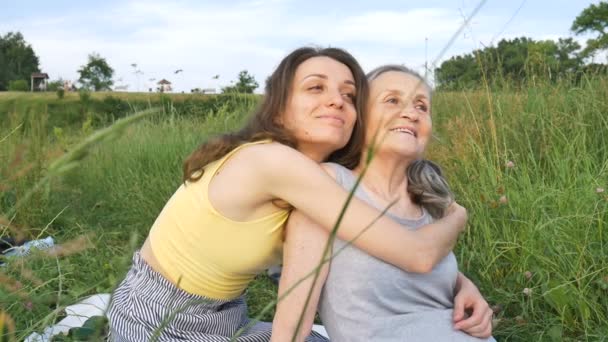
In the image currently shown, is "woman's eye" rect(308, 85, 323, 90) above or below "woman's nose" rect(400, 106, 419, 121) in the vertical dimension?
above

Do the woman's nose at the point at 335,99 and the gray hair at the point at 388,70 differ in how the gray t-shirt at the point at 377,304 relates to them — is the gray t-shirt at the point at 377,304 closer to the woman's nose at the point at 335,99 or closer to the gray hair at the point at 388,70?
the woman's nose at the point at 335,99

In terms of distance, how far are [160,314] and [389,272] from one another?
73cm

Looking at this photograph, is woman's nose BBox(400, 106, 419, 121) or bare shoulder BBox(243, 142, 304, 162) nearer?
bare shoulder BBox(243, 142, 304, 162)

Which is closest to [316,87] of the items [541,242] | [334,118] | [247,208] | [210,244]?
[334,118]

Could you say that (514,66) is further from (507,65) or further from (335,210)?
(335,210)

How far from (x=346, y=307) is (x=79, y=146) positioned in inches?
59.5

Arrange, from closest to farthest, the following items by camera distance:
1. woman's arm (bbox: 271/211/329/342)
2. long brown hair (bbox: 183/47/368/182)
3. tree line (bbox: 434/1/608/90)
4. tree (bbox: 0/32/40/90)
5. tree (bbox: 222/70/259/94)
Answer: woman's arm (bbox: 271/211/329/342) → long brown hair (bbox: 183/47/368/182) → tree line (bbox: 434/1/608/90) → tree (bbox: 222/70/259/94) → tree (bbox: 0/32/40/90)

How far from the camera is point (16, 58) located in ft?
217

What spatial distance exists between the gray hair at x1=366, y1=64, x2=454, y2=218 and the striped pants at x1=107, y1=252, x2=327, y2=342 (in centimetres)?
71

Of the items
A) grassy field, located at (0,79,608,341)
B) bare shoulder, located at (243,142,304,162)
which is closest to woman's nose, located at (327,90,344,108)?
bare shoulder, located at (243,142,304,162)

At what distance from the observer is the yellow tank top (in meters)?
2.03

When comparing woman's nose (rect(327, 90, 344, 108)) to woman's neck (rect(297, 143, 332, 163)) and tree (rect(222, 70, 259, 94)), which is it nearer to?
woman's neck (rect(297, 143, 332, 163))

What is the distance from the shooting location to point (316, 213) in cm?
178

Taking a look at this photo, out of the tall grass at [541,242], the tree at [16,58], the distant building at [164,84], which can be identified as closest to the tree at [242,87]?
the distant building at [164,84]
